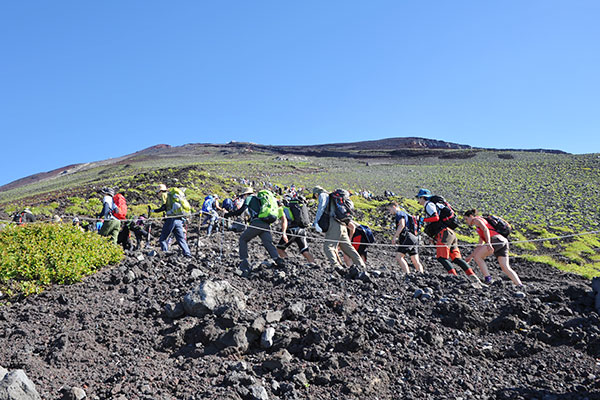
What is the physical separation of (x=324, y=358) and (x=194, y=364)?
147 cm

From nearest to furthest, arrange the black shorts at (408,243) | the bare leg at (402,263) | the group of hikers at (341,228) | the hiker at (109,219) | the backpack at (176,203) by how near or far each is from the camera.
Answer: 1. the group of hikers at (341,228)
2. the bare leg at (402,263)
3. the black shorts at (408,243)
4. the backpack at (176,203)
5. the hiker at (109,219)

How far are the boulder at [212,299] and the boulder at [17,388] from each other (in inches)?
83.2

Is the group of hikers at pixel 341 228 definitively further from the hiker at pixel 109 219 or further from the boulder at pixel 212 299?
the boulder at pixel 212 299

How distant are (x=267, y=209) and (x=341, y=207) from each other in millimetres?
1519

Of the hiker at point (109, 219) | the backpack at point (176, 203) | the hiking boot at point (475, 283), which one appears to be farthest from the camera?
the hiker at point (109, 219)

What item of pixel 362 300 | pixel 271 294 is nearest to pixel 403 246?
pixel 362 300

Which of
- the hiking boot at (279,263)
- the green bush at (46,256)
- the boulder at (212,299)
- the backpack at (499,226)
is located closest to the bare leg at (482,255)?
the backpack at (499,226)

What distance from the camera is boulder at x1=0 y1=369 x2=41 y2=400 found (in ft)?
12.0

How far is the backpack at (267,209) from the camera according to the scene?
7891 millimetres

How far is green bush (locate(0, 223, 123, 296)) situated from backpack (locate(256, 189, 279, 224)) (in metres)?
3.07

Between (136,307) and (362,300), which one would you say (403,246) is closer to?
(362,300)

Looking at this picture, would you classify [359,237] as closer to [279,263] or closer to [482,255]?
[279,263]

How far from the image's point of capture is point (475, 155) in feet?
199

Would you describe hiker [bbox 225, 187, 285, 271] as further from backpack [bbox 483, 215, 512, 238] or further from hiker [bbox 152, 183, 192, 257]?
backpack [bbox 483, 215, 512, 238]
